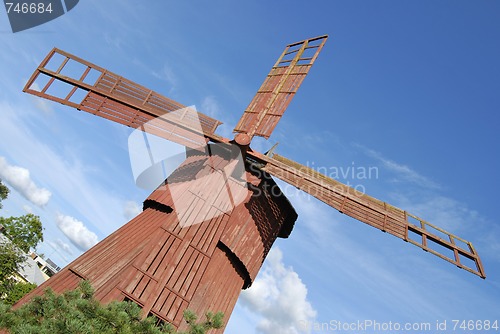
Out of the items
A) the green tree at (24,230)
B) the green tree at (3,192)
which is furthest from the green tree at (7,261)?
the green tree at (3,192)

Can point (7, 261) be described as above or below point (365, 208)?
below

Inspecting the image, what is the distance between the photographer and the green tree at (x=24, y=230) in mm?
27797

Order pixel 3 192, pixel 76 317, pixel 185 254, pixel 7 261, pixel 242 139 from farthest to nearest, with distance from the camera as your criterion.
Answer: pixel 3 192
pixel 7 261
pixel 242 139
pixel 185 254
pixel 76 317

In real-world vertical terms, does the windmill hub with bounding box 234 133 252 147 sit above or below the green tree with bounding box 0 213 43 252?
above

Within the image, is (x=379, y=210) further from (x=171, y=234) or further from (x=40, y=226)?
(x=40, y=226)

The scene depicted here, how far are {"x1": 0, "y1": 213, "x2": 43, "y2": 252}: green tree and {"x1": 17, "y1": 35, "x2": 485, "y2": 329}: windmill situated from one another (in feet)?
79.4

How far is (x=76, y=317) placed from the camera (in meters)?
4.19

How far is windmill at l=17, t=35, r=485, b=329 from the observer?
715 centimetres

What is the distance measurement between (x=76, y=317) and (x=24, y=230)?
95.1 ft

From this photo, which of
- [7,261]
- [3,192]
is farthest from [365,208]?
[3,192]

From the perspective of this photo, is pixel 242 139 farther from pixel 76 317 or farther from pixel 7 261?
pixel 7 261

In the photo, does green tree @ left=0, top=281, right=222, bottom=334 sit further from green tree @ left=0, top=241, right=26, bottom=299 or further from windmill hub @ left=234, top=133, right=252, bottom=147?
green tree @ left=0, top=241, right=26, bottom=299

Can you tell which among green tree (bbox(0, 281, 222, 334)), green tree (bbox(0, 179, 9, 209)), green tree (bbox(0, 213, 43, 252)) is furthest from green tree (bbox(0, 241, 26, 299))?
green tree (bbox(0, 281, 222, 334))

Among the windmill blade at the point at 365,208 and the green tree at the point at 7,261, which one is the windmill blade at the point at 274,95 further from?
the green tree at the point at 7,261
